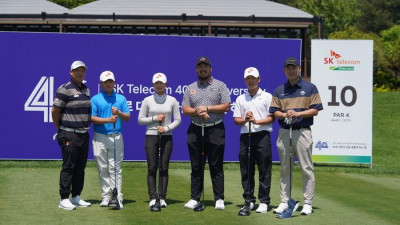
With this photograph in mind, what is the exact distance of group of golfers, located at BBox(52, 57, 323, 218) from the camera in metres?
10.7

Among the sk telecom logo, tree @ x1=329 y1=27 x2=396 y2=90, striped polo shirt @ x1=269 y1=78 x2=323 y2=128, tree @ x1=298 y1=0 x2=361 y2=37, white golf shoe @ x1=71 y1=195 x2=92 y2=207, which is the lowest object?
white golf shoe @ x1=71 y1=195 x2=92 y2=207

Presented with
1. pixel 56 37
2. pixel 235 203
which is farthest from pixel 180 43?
pixel 235 203

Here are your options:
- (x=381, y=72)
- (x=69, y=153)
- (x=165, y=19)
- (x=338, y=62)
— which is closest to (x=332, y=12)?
(x=381, y=72)

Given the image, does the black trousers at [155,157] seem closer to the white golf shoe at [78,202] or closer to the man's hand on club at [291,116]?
the white golf shoe at [78,202]

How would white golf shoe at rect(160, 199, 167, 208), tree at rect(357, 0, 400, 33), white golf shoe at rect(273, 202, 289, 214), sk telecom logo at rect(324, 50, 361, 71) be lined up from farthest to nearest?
tree at rect(357, 0, 400, 33) < sk telecom logo at rect(324, 50, 361, 71) < white golf shoe at rect(160, 199, 167, 208) < white golf shoe at rect(273, 202, 289, 214)

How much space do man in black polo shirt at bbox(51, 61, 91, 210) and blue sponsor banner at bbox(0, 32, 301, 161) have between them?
231 inches

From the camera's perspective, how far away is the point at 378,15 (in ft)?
280

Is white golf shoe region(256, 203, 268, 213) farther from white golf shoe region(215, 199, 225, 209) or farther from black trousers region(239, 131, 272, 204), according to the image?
white golf shoe region(215, 199, 225, 209)

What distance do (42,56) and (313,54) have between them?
18.7 feet

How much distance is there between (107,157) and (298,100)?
9.07ft

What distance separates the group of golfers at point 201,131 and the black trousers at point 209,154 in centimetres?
1

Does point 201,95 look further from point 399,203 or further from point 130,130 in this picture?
point 130,130

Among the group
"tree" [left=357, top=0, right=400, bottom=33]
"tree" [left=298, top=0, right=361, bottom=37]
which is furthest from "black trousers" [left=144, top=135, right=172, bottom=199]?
"tree" [left=357, top=0, right=400, bottom=33]

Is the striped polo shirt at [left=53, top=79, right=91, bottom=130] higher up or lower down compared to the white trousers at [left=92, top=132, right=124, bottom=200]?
higher up
